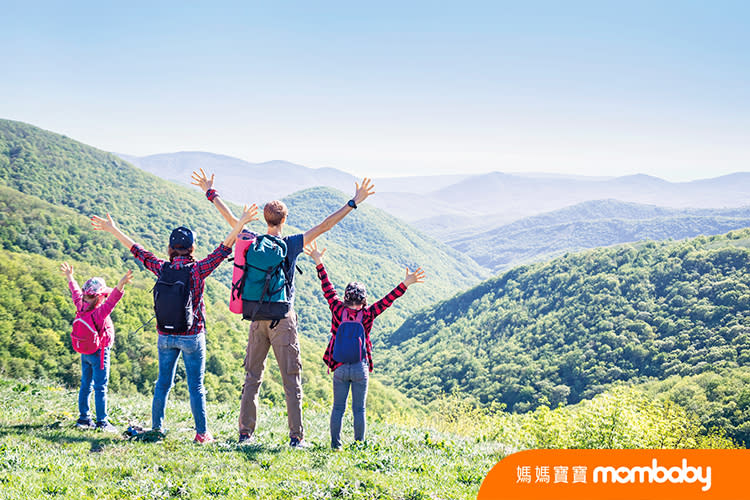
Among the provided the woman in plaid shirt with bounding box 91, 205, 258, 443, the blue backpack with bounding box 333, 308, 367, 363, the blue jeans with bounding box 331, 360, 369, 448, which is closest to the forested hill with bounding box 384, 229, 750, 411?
the blue jeans with bounding box 331, 360, 369, 448

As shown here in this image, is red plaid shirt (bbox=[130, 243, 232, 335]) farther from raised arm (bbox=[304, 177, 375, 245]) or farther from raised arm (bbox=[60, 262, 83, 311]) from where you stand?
raised arm (bbox=[60, 262, 83, 311])

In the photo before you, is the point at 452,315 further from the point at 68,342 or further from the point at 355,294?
the point at 355,294

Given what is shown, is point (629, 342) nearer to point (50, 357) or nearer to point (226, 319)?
point (226, 319)

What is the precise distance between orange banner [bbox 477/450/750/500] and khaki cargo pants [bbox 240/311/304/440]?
2.89 metres

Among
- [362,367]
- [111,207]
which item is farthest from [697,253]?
[111,207]

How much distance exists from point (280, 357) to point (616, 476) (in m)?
5.15

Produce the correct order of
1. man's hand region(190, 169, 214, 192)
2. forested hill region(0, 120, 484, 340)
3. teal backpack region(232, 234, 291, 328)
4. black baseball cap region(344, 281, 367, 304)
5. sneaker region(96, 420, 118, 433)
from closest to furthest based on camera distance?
1. teal backpack region(232, 234, 291, 328)
2. black baseball cap region(344, 281, 367, 304)
3. sneaker region(96, 420, 118, 433)
4. man's hand region(190, 169, 214, 192)
5. forested hill region(0, 120, 484, 340)

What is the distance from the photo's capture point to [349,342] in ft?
22.4

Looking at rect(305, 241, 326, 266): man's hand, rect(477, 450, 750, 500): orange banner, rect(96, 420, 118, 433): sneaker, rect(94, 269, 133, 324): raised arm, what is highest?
rect(305, 241, 326, 266): man's hand

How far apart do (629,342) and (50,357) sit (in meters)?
101

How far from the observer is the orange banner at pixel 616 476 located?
265 inches

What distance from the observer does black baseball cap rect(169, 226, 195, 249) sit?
21.1 ft

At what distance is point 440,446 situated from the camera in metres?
8.41

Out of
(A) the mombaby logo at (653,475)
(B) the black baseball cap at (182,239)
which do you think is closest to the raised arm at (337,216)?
(B) the black baseball cap at (182,239)
